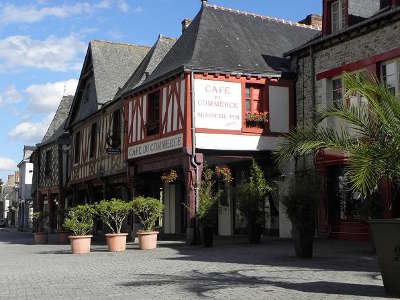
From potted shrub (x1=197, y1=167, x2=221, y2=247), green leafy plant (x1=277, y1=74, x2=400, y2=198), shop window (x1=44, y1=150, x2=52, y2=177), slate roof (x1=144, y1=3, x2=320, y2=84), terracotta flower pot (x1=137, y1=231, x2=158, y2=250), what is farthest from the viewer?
shop window (x1=44, y1=150, x2=52, y2=177)

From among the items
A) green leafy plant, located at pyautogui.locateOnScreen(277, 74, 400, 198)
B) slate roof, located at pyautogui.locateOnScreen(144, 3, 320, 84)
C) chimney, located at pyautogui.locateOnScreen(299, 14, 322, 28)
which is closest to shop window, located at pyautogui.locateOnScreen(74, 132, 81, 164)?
slate roof, located at pyautogui.locateOnScreen(144, 3, 320, 84)

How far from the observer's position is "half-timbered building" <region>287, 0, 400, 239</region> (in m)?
15.1

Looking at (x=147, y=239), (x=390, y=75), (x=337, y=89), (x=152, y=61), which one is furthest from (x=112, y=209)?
(x=152, y=61)

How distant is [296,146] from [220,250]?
6673mm

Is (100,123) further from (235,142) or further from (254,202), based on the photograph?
(254,202)

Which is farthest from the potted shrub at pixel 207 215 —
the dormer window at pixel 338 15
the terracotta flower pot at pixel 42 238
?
the terracotta flower pot at pixel 42 238

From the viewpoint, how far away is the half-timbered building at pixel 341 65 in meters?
15.1

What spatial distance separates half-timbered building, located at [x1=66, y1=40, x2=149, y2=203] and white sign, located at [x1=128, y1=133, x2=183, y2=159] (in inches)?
64.2

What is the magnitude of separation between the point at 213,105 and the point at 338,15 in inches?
180

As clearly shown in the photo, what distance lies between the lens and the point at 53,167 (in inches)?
1388

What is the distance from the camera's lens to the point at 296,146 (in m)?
8.13

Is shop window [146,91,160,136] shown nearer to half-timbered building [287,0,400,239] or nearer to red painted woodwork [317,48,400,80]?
half-timbered building [287,0,400,239]

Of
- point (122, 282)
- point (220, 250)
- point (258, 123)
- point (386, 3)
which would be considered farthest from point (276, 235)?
point (122, 282)

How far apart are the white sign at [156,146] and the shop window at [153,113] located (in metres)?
0.45
